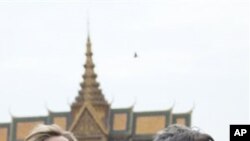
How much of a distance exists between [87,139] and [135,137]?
176 centimetres

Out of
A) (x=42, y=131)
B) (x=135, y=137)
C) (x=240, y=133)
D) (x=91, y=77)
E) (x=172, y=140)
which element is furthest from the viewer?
(x=91, y=77)

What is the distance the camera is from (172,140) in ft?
8.36

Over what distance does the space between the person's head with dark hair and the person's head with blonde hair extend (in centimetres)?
25

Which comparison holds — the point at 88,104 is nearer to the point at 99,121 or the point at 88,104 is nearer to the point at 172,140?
the point at 99,121

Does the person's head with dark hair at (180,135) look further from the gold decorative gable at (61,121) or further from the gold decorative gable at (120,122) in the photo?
the gold decorative gable at (61,121)

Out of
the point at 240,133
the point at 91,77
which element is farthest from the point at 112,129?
the point at 240,133

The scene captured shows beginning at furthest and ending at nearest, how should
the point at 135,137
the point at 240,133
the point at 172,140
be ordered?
the point at 135,137, the point at 240,133, the point at 172,140

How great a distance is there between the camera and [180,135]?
2.56 m

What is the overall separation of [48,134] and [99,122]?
108 ft

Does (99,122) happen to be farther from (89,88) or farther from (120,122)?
(89,88)

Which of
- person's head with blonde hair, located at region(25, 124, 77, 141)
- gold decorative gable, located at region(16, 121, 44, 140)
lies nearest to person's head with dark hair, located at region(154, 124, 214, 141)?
person's head with blonde hair, located at region(25, 124, 77, 141)

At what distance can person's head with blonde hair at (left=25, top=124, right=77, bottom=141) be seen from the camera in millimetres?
2676

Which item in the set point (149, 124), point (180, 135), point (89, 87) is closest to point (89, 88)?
point (89, 87)

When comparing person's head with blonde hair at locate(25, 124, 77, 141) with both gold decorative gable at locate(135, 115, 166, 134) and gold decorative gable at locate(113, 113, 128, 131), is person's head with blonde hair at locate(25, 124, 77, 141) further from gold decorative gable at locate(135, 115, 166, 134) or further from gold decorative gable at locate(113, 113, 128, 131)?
gold decorative gable at locate(113, 113, 128, 131)
